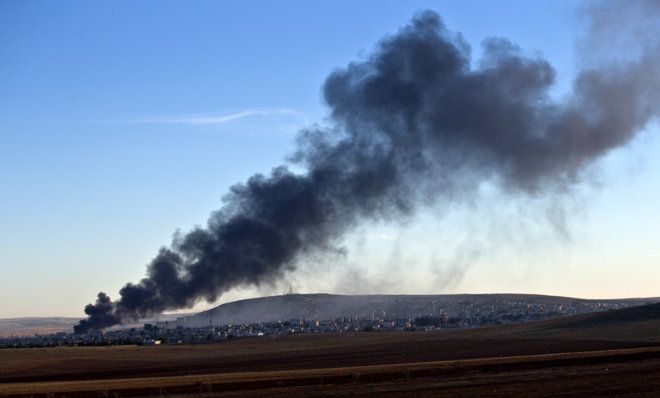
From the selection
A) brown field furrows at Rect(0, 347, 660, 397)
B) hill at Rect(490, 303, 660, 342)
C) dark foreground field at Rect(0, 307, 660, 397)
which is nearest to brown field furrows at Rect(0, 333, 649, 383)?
dark foreground field at Rect(0, 307, 660, 397)

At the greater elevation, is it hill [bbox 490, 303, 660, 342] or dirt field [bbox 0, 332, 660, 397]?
hill [bbox 490, 303, 660, 342]

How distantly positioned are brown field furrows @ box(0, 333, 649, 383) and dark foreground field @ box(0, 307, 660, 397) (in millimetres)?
152

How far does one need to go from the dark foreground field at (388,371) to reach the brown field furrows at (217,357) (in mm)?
152

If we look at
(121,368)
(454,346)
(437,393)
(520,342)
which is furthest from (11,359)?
(437,393)

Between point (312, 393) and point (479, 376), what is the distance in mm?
13622

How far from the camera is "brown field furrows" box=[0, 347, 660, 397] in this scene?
165 feet

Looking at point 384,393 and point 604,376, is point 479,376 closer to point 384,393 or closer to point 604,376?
point 604,376

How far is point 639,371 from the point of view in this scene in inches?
2346

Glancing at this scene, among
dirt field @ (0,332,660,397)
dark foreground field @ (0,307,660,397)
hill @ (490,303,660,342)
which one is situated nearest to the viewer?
dirt field @ (0,332,660,397)

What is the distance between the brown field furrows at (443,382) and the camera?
5031cm

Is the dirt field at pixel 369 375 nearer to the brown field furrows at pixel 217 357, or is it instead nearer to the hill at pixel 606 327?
the brown field furrows at pixel 217 357

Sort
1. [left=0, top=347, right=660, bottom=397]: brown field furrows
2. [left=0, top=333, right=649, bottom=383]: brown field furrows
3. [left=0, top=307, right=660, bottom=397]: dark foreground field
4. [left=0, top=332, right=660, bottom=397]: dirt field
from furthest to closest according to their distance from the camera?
[left=0, top=333, right=649, bottom=383]: brown field furrows → [left=0, top=307, right=660, bottom=397]: dark foreground field → [left=0, top=332, right=660, bottom=397]: dirt field → [left=0, top=347, right=660, bottom=397]: brown field furrows

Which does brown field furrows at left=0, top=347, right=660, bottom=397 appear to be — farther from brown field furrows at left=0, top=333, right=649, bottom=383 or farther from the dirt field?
brown field furrows at left=0, top=333, right=649, bottom=383

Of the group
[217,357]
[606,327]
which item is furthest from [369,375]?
[606,327]
